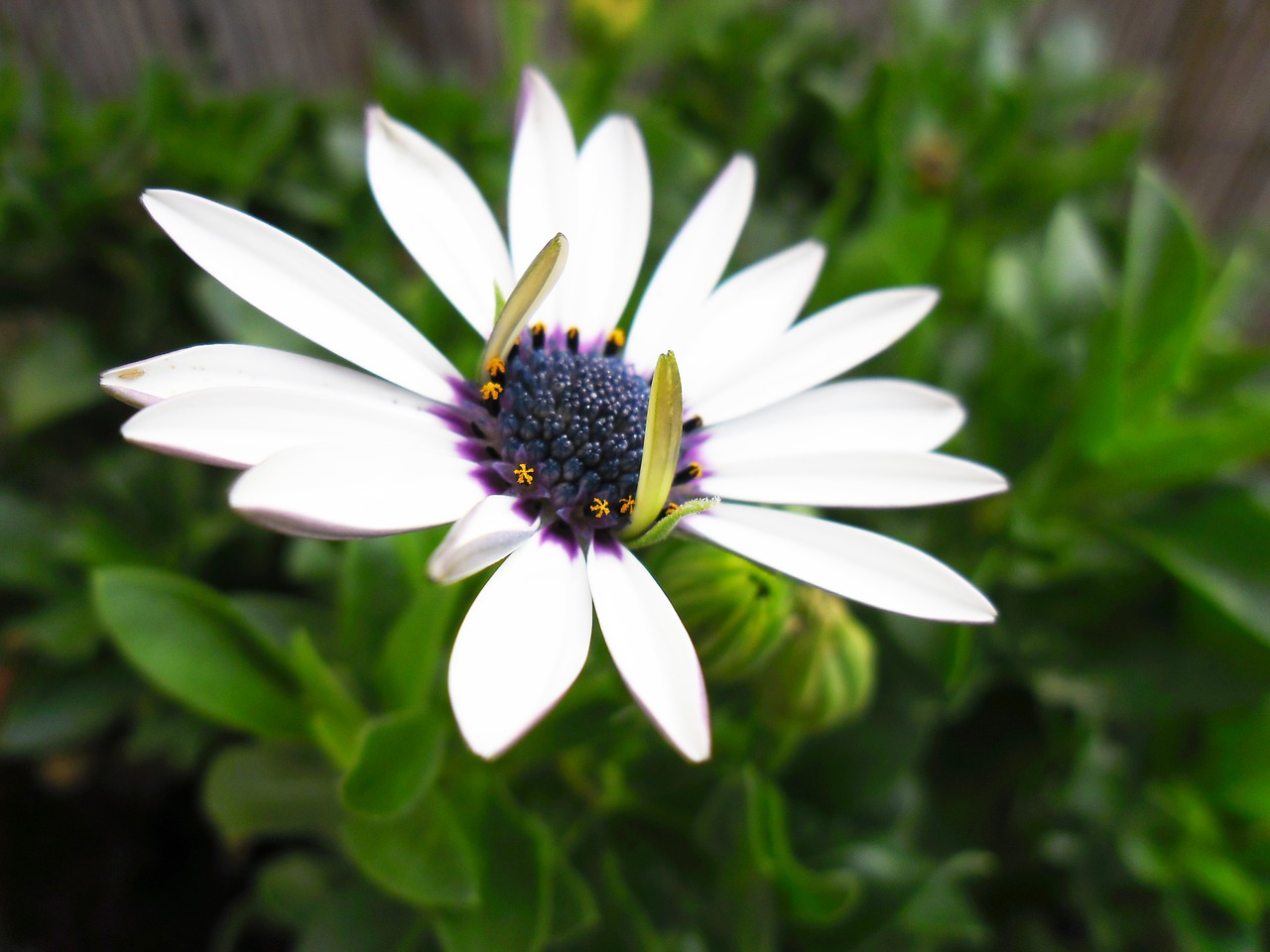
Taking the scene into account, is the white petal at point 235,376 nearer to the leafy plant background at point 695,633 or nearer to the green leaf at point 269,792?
the leafy plant background at point 695,633

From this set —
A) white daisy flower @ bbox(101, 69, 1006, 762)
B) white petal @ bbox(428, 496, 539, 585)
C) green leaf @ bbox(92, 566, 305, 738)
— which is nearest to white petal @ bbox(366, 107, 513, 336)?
white daisy flower @ bbox(101, 69, 1006, 762)

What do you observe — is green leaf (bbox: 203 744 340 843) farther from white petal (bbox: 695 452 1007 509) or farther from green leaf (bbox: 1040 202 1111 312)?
green leaf (bbox: 1040 202 1111 312)

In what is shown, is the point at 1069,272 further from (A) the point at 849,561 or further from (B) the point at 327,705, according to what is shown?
(B) the point at 327,705

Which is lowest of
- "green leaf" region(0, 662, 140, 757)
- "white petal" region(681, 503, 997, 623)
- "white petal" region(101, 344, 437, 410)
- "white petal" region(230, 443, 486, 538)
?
"green leaf" region(0, 662, 140, 757)

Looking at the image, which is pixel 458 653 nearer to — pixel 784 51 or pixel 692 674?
pixel 692 674

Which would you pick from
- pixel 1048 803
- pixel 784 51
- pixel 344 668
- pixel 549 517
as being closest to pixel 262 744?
pixel 344 668

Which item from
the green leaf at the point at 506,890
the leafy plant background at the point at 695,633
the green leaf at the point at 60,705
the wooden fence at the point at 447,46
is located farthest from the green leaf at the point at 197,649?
the wooden fence at the point at 447,46
